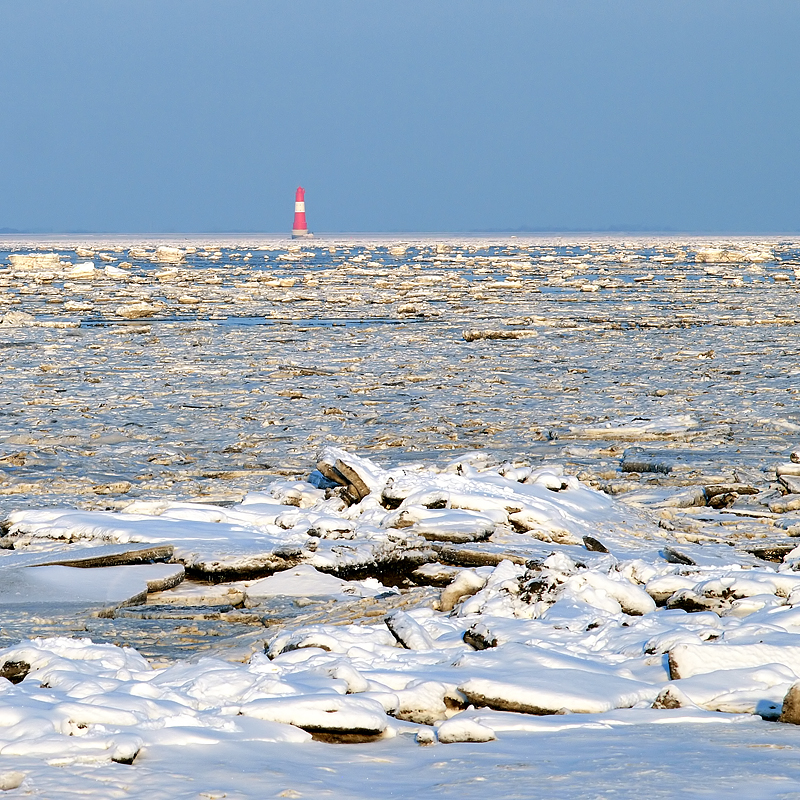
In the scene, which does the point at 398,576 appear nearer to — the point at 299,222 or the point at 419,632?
the point at 419,632

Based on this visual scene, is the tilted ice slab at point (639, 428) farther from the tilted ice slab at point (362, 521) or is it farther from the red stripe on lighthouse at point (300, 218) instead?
the red stripe on lighthouse at point (300, 218)

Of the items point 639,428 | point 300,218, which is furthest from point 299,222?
point 639,428

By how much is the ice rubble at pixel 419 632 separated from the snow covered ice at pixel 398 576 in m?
0.01


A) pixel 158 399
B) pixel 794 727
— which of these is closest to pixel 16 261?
pixel 158 399

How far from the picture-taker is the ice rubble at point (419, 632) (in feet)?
10.7

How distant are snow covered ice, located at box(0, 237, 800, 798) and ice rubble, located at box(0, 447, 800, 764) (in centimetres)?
1

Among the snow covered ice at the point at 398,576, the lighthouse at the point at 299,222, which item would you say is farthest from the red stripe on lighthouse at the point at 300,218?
the snow covered ice at the point at 398,576

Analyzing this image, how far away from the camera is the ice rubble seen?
129 inches

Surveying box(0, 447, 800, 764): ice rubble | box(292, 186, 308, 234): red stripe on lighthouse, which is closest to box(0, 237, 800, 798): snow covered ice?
box(0, 447, 800, 764): ice rubble

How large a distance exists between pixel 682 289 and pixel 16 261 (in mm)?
25936

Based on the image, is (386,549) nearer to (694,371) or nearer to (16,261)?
(694,371)

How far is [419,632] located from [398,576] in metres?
1.27

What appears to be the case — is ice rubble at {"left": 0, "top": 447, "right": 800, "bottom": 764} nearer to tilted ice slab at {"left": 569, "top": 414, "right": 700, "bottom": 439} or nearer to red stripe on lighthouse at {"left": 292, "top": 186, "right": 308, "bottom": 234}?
tilted ice slab at {"left": 569, "top": 414, "right": 700, "bottom": 439}

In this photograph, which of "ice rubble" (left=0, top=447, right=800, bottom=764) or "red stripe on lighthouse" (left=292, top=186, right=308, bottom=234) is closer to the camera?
"ice rubble" (left=0, top=447, right=800, bottom=764)
